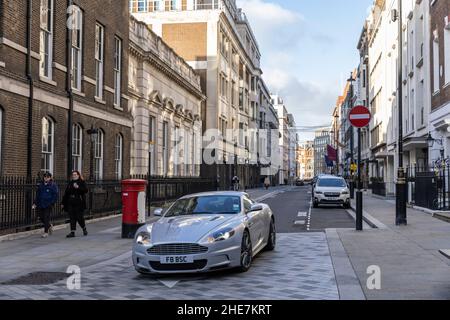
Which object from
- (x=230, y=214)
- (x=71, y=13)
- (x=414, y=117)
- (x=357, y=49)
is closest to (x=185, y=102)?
(x=414, y=117)

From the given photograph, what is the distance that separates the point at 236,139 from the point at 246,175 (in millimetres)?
A: 8173

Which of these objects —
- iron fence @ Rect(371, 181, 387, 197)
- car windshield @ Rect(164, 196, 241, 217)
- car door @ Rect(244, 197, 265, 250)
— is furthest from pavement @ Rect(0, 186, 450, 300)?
iron fence @ Rect(371, 181, 387, 197)

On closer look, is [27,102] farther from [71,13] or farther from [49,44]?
[71,13]

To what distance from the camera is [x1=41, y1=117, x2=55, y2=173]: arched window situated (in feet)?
57.2

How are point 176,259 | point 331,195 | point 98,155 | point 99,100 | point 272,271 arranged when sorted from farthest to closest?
point 331,195 → point 98,155 → point 99,100 → point 272,271 → point 176,259

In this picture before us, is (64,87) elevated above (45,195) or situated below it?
above

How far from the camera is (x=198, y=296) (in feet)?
24.5

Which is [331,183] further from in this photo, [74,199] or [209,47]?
[209,47]

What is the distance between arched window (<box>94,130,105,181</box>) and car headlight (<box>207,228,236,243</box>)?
45.3 feet

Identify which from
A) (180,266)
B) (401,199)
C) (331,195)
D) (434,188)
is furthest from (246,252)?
(331,195)

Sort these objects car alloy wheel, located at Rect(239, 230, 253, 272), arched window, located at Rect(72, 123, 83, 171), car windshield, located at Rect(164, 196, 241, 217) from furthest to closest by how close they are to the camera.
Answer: arched window, located at Rect(72, 123, 83, 171), car windshield, located at Rect(164, 196, 241, 217), car alloy wheel, located at Rect(239, 230, 253, 272)

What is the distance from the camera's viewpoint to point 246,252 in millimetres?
9398

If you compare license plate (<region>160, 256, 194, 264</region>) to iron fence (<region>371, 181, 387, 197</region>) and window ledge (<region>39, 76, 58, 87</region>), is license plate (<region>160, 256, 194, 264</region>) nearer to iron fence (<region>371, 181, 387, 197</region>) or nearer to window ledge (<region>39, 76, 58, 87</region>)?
window ledge (<region>39, 76, 58, 87</region>)

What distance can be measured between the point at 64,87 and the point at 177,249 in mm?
11834
